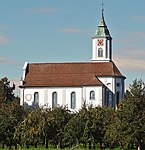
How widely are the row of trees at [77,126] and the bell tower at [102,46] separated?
47761 mm

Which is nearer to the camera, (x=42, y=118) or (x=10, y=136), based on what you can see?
(x=10, y=136)

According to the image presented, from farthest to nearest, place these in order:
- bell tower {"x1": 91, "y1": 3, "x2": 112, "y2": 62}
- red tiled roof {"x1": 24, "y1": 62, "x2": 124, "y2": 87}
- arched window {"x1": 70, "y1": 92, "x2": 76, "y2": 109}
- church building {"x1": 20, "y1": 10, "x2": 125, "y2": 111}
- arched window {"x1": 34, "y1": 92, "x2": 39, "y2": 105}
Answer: bell tower {"x1": 91, "y1": 3, "x2": 112, "y2": 62}
arched window {"x1": 34, "y1": 92, "x2": 39, "y2": 105}
red tiled roof {"x1": 24, "y1": 62, "x2": 124, "y2": 87}
arched window {"x1": 70, "y1": 92, "x2": 76, "y2": 109}
church building {"x1": 20, "y1": 10, "x2": 125, "y2": 111}

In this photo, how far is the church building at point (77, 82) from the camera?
124312mm

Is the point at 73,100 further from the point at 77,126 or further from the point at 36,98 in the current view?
the point at 77,126

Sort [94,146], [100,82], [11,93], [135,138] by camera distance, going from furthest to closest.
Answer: [11,93] → [100,82] → [94,146] → [135,138]

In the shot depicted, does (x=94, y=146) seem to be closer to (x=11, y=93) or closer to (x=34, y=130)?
(x=34, y=130)

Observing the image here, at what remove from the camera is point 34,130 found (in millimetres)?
75938

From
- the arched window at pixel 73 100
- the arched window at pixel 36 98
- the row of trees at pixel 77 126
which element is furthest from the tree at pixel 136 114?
the arched window at pixel 36 98

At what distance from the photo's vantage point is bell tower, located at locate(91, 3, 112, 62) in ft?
429

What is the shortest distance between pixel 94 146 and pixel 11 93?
200ft

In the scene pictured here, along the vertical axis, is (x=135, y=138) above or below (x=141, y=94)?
below

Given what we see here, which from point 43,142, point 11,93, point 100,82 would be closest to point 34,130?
point 43,142

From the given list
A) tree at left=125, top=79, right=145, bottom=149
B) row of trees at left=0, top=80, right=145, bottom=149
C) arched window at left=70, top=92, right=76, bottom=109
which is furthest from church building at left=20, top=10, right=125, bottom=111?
tree at left=125, top=79, right=145, bottom=149

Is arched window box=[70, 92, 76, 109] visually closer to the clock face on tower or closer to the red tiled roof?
the red tiled roof
